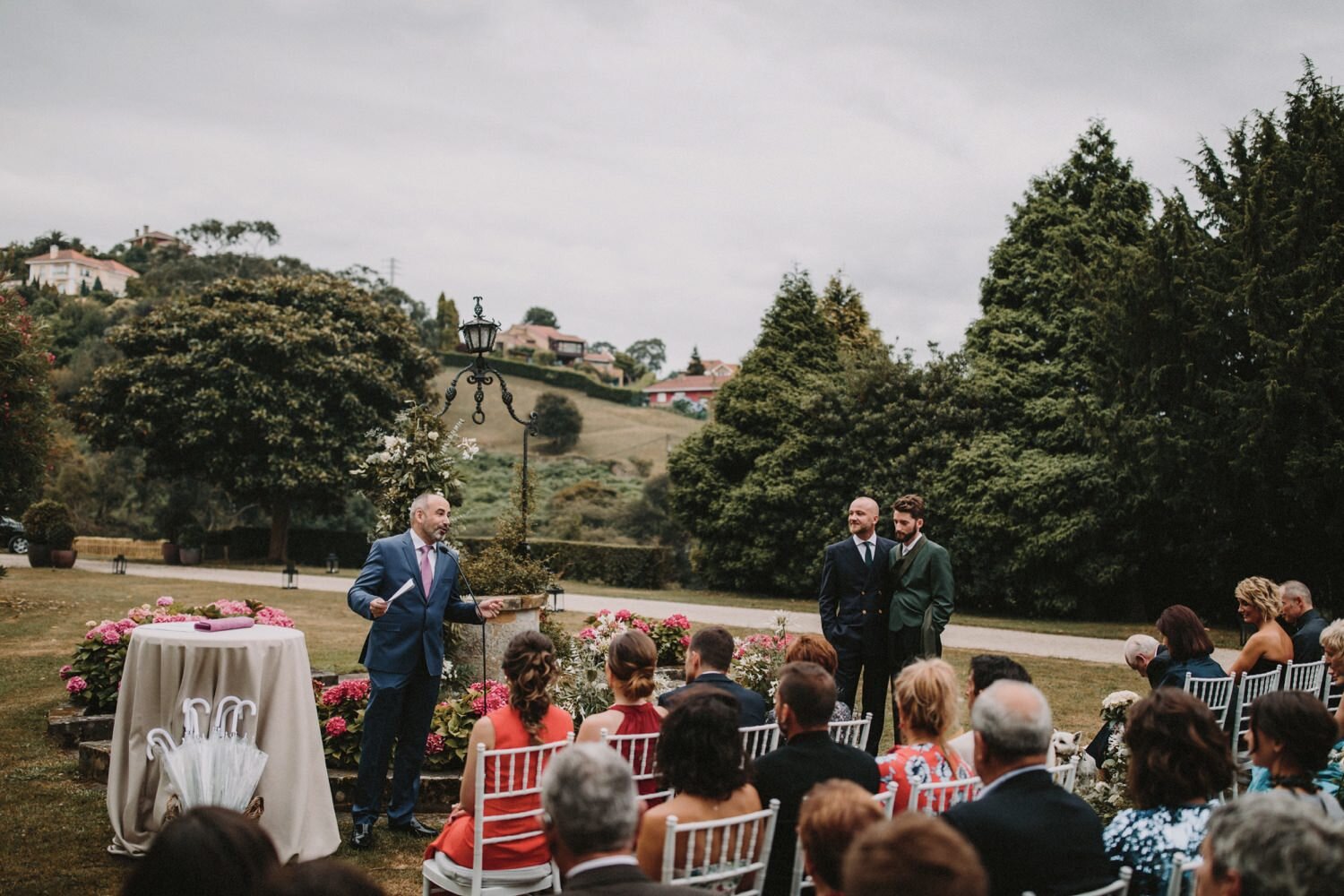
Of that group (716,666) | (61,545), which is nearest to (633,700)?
(716,666)

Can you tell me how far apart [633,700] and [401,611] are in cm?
191

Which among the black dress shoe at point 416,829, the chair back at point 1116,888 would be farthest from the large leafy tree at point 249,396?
the chair back at point 1116,888

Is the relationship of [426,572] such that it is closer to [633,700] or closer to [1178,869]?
[633,700]

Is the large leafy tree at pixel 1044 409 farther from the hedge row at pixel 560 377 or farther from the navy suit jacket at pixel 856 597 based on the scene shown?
the hedge row at pixel 560 377

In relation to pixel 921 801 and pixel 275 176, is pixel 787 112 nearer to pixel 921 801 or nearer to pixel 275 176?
pixel 921 801

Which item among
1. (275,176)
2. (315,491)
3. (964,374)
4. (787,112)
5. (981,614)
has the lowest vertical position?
(981,614)

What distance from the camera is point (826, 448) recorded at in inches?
917

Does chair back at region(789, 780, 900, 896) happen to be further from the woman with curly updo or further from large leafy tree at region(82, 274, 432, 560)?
large leafy tree at region(82, 274, 432, 560)

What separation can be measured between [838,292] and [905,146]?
14891 millimetres

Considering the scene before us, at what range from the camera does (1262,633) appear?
6.15 metres

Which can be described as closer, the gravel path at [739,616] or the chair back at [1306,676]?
the chair back at [1306,676]

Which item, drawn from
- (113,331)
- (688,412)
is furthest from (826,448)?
(688,412)

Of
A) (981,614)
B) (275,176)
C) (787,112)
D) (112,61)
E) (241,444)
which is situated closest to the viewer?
(112,61)

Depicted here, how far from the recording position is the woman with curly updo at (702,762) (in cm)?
293
